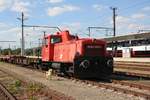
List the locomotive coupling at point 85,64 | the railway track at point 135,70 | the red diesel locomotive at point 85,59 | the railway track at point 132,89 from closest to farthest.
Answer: the railway track at point 132,89
the locomotive coupling at point 85,64
the red diesel locomotive at point 85,59
the railway track at point 135,70

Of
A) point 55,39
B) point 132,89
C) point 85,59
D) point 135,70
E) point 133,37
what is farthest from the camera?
point 133,37

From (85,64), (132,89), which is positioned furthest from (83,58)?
(132,89)

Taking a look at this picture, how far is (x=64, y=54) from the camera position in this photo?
2270 cm

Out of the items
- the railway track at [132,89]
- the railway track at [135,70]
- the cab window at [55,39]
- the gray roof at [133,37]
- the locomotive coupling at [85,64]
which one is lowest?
the railway track at [132,89]

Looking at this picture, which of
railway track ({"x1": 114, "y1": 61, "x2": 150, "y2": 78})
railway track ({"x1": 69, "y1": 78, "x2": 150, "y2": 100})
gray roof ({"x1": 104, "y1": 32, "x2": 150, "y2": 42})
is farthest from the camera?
gray roof ({"x1": 104, "y1": 32, "x2": 150, "y2": 42})

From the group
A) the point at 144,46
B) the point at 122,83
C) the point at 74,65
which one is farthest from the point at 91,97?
the point at 144,46

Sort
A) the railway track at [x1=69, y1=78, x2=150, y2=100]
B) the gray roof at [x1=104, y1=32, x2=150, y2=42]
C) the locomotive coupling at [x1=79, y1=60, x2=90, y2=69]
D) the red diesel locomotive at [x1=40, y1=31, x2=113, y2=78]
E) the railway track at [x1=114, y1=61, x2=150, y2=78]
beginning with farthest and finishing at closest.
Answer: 1. the gray roof at [x1=104, y1=32, x2=150, y2=42]
2. the railway track at [x1=114, y1=61, x2=150, y2=78]
3. the red diesel locomotive at [x1=40, y1=31, x2=113, y2=78]
4. the locomotive coupling at [x1=79, y1=60, x2=90, y2=69]
5. the railway track at [x1=69, y1=78, x2=150, y2=100]

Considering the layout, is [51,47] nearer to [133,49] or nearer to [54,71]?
[54,71]

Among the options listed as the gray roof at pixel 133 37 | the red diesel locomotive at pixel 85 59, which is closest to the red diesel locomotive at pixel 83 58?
the red diesel locomotive at pixel 85 59

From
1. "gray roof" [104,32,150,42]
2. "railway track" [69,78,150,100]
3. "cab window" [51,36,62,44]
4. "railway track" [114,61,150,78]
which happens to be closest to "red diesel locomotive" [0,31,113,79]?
"cab window" [51,36,62,44]

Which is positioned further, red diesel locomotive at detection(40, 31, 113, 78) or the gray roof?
the gray roof

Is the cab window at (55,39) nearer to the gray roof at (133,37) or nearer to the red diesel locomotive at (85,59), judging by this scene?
the red diesel locomotive at (85,59)

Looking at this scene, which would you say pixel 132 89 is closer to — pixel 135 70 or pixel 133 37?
pixel 135 70

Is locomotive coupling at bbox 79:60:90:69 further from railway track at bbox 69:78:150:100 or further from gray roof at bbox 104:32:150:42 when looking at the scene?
gray roof at bbox 104:32:150:42
